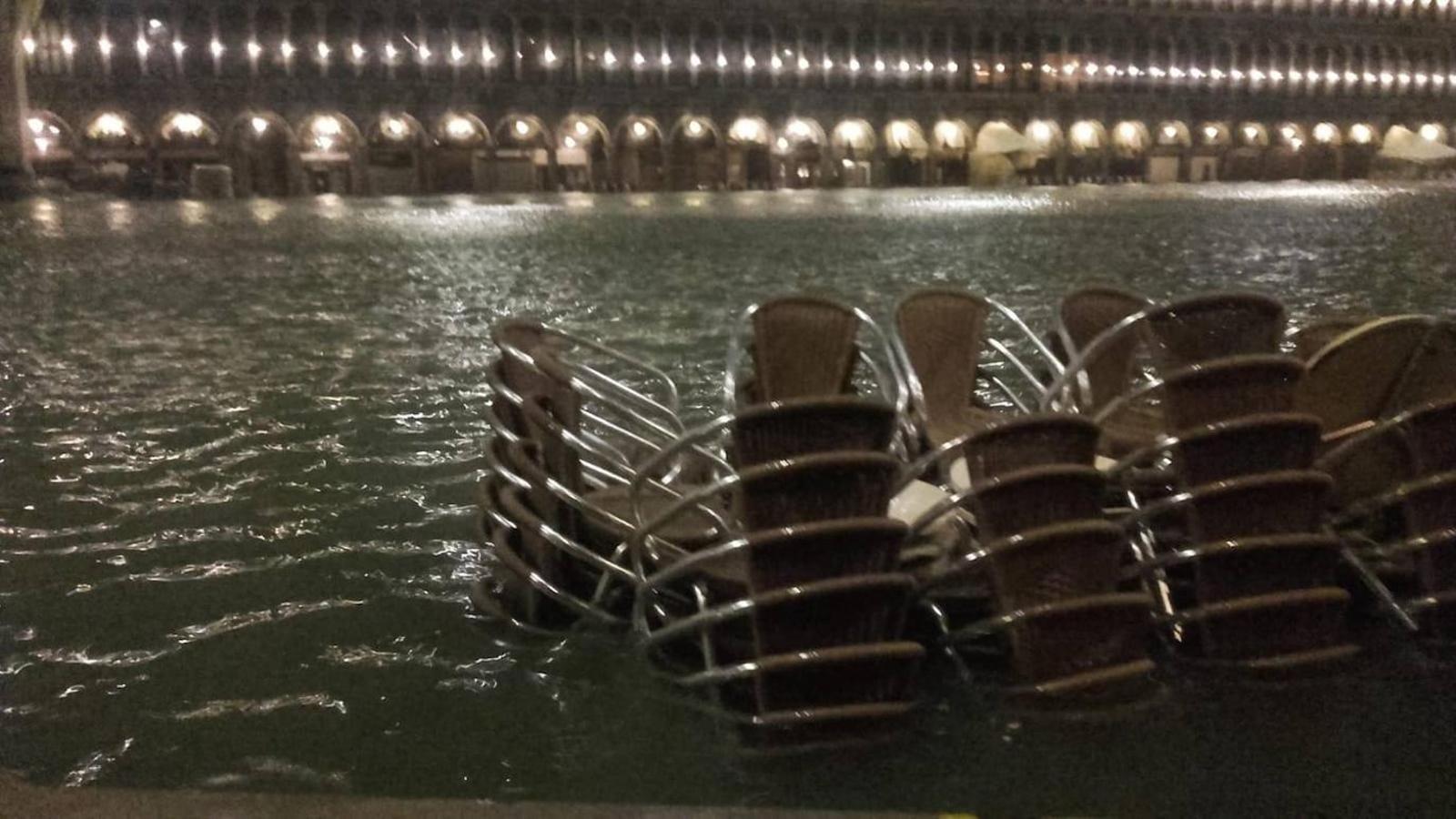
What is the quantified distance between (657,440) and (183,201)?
4075cm

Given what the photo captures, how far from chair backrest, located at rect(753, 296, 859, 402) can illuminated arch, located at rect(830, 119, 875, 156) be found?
60.9m

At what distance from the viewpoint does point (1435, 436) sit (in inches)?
158

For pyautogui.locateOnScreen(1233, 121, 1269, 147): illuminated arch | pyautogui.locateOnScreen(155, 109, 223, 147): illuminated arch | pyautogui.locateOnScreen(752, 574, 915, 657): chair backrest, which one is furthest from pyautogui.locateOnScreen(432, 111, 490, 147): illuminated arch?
pyautogui.locateOnScreen(752, 574, 915, 657): chair backrest

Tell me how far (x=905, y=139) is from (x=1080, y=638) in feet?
208

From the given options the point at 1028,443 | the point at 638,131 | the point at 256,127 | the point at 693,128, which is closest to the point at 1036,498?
the point at 1028,443

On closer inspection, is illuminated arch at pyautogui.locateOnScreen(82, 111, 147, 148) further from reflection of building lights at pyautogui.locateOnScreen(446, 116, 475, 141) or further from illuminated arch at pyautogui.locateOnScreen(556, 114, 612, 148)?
illuminated arch at pyautogui.locateOnScreen(556, 114, 612, 148)

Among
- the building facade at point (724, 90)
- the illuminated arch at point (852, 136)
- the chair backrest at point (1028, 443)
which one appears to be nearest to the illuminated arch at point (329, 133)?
the building facade at point (724, 90)

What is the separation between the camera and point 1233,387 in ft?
12.4

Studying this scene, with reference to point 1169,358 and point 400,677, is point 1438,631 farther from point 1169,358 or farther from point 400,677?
point 400,677

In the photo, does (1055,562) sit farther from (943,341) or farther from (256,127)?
(256,127)

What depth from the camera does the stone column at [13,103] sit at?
39.4 meters

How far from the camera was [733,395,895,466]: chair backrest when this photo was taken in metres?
3.39

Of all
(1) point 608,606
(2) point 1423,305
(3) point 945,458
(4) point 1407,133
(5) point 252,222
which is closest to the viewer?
(3) point 945,458

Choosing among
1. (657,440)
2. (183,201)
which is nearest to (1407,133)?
(183,201)
